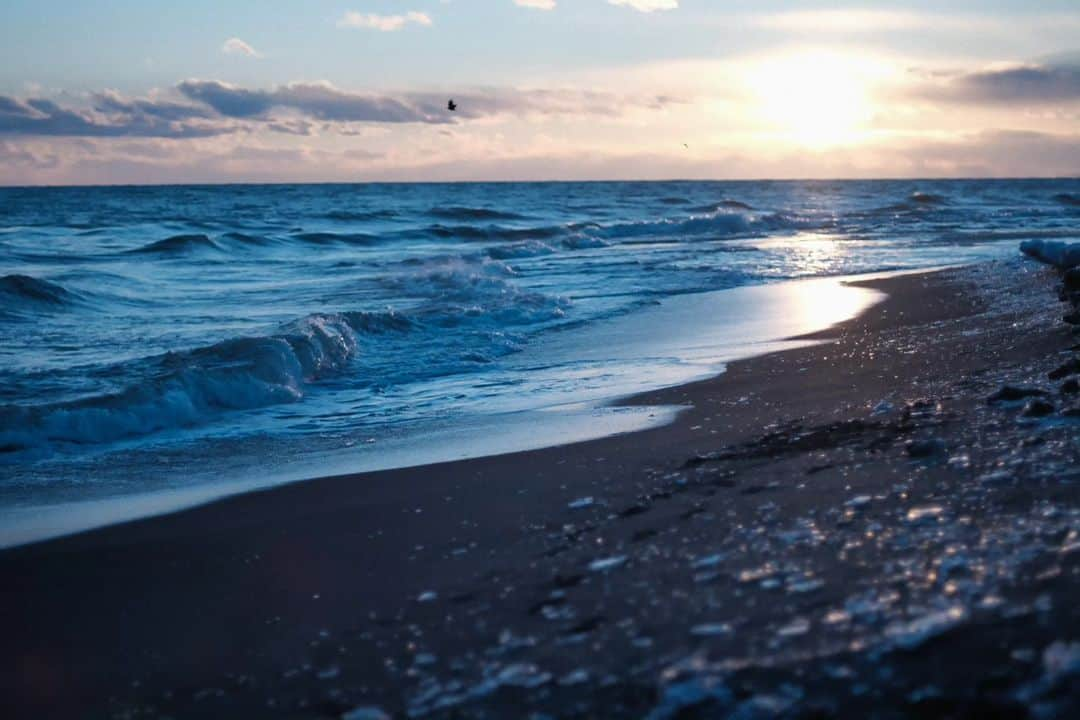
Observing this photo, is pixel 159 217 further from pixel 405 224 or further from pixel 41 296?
pixel 41 296

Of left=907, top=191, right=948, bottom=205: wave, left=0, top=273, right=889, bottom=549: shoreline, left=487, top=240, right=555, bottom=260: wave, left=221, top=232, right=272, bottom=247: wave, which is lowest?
left=0, top=273, right=889, bottom=549: shoreline

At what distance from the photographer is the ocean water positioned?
623 centimetres

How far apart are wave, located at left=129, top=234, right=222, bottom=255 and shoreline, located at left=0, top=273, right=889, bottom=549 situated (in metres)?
18.0

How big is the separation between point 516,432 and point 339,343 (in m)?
4.30

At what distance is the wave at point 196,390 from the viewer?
6.85m

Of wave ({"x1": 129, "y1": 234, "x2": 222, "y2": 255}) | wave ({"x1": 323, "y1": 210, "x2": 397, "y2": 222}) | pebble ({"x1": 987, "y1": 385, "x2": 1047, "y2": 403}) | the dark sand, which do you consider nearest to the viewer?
the dark sand

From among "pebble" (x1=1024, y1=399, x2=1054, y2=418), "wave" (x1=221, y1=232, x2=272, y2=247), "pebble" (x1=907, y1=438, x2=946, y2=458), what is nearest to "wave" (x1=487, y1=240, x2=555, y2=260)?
"wave" (x1=221, y1=232, x2=272, y2=247)

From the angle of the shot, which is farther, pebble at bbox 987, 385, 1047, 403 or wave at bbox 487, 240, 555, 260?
wave at bbox 487, 240, 555, 260

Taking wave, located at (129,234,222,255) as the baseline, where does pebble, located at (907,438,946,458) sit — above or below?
below

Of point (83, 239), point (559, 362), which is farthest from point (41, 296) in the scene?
point (83, 239)

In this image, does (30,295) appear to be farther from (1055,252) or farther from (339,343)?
(1055,252)

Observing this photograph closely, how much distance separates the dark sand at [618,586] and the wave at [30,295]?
436 inches

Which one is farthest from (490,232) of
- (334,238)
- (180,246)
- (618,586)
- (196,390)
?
(618,586)

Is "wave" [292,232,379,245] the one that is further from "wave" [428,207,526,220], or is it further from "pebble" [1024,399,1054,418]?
"pebble" [1024,399,1054,418]
